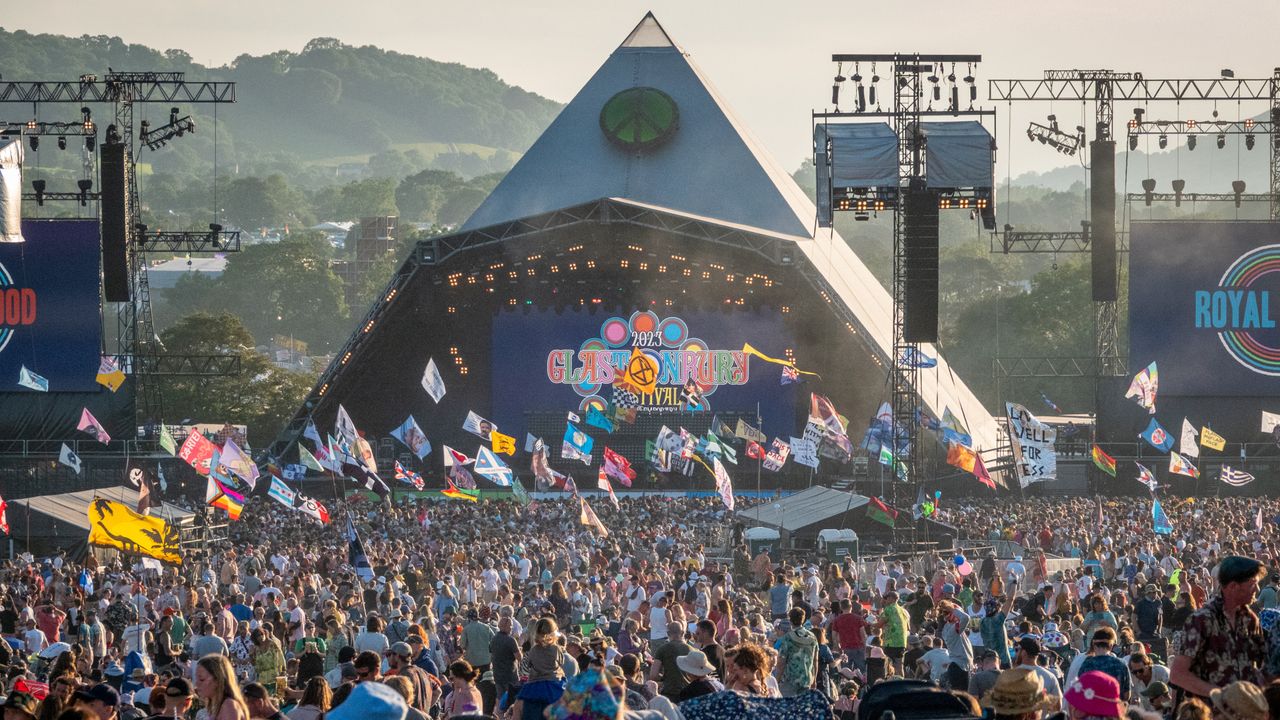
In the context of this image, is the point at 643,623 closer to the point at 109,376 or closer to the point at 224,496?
the point at 224,496

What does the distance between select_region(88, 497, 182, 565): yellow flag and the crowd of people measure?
0.53 m

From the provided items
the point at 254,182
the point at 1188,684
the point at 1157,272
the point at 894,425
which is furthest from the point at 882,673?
the point at 254,182

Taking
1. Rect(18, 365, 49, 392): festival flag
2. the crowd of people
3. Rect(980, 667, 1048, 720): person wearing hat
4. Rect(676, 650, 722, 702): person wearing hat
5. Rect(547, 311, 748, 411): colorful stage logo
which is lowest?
the crowd of people

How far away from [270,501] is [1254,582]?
3385 centimetres

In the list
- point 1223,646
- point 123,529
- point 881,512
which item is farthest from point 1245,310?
point 1223,646

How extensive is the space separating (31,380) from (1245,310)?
26.7 meters

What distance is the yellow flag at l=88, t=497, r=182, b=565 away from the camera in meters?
19.6

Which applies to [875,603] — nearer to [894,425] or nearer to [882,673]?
[882,673]

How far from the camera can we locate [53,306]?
4009 centimetres

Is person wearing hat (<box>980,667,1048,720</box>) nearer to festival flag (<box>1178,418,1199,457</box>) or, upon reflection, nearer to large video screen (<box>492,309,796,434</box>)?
festival flag (<box>1178,418,1199,457</box>)

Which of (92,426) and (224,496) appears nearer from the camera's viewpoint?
(224,496)

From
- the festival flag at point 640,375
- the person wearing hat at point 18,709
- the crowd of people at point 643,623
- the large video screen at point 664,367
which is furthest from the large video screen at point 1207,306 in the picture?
the person wearing hat at point 18,709

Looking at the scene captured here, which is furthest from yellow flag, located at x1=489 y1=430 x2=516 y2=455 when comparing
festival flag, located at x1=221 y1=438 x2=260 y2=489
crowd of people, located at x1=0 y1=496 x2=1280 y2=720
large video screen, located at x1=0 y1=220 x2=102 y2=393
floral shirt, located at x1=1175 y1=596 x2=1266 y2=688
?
floral shirt, located at x1=1175 y1=596 x2=1266 y2=688

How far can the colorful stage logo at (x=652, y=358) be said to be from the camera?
44719 mm
